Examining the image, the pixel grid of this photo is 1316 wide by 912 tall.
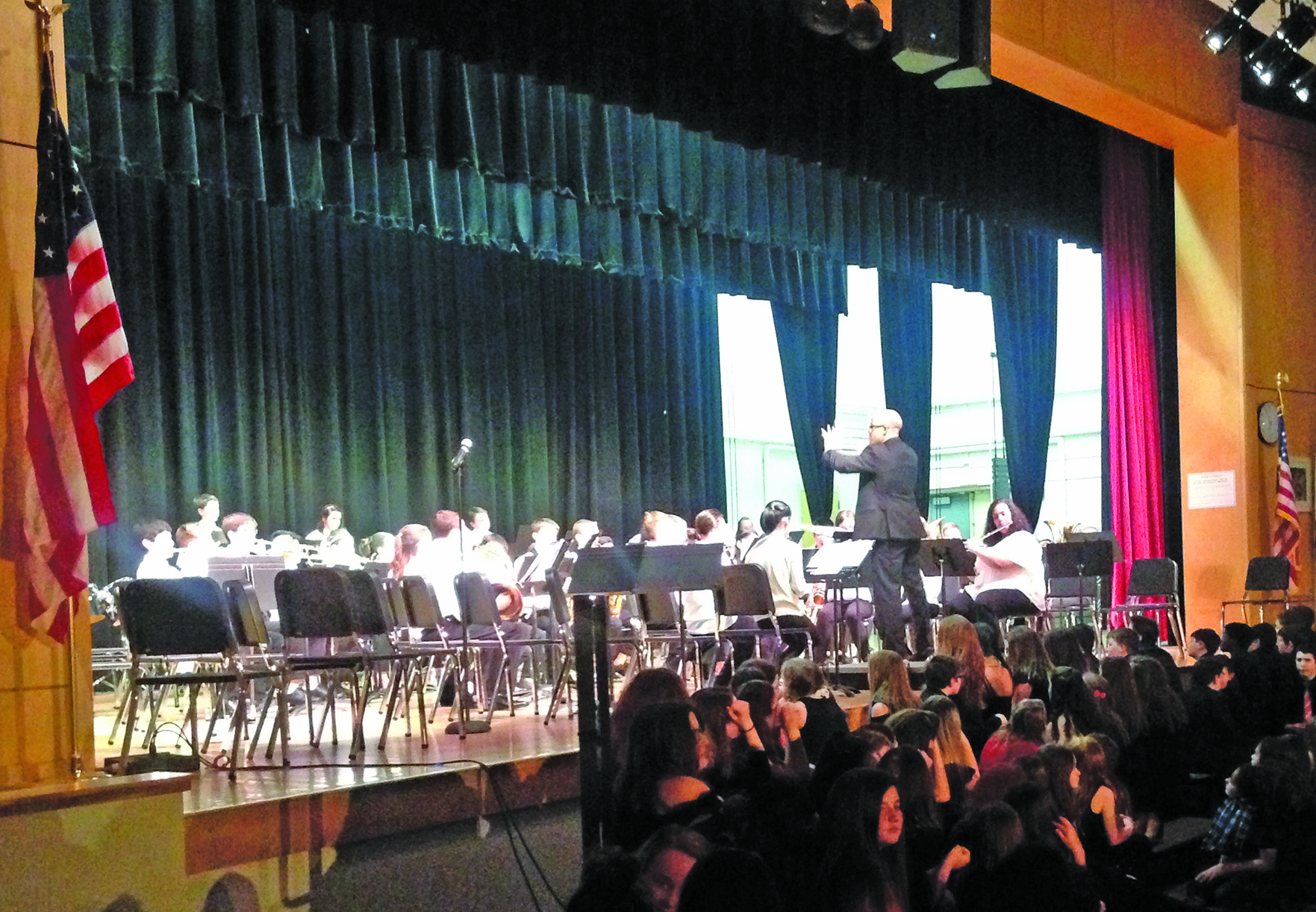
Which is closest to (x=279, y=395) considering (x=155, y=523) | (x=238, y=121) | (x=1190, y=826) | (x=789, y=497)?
(x=155, y=523)

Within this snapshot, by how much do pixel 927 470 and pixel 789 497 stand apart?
2.52m

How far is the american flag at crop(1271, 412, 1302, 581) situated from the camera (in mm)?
11656

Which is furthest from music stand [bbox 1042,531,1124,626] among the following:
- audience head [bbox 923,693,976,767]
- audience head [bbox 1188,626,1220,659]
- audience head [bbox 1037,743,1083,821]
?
audience head [bbox 1037,743,1083,821]

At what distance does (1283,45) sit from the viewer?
9797 mm

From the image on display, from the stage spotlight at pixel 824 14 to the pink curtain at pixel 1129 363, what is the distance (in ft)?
18.4

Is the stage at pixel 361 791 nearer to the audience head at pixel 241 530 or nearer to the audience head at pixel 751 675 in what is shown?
the audience head at pixel 751 675

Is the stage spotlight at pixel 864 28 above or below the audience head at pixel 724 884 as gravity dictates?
above

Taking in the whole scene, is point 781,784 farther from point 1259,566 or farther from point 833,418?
point 833,418

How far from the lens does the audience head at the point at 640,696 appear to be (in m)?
4.46

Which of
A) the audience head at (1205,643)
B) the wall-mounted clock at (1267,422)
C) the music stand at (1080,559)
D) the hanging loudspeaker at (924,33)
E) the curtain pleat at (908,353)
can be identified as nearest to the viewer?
the hanging loudspeaker at (924,33)

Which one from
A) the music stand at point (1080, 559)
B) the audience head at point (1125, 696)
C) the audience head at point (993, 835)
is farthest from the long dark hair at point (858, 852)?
the music stand at point (1080, 559)

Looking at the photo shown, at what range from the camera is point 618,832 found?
399 cm

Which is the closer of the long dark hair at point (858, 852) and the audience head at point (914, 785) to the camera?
the long dark hair at point (858, 852)

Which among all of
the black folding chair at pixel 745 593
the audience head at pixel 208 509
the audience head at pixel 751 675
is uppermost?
the audience head at pixel 208 509
